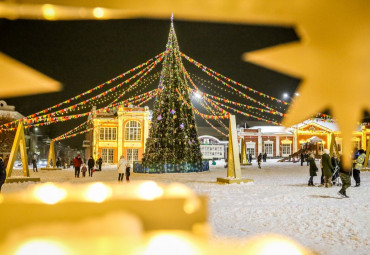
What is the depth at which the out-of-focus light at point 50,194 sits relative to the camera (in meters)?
1.42

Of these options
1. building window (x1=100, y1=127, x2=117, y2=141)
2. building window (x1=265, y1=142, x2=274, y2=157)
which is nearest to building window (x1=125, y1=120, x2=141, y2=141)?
building window (x1=100, y1=127, x2=117, y2=141)

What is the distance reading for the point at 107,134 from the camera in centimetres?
3884

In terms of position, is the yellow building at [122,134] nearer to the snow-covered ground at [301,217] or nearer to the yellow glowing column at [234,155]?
the yellow glowing column at [234,155]

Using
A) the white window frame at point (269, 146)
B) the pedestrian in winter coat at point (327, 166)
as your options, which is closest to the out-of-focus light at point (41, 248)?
the pedestrian in winter coat at point (327, 166)

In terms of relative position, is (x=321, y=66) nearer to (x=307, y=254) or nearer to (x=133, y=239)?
(x=133, y=239)

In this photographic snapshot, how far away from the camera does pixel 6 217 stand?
1347 mm

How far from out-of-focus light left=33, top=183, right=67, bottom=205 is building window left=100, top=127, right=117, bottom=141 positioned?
1493 inches

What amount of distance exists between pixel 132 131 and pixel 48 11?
3815 centimetres

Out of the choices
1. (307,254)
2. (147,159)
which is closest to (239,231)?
(307,254)

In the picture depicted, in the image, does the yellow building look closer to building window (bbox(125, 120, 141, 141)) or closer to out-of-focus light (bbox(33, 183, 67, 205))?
building window (bbox(125, 120, 141, 141))

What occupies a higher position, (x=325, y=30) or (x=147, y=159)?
(x=325, y=30)

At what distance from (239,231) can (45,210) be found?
4.79 m

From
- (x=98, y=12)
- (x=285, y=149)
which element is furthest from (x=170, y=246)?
(x=285, y=149)

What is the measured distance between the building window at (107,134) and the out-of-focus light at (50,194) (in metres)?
37.9
